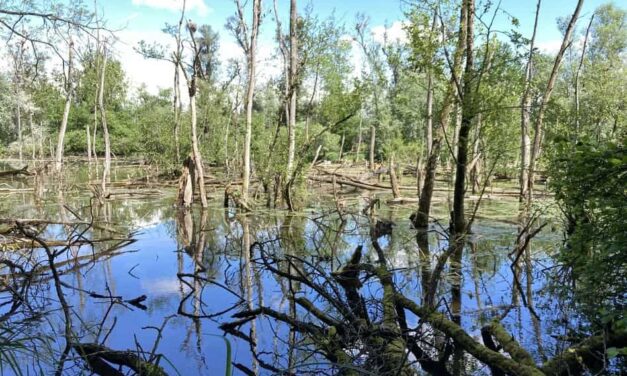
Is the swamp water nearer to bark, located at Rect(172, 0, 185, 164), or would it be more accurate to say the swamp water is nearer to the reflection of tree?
the reflection of tree

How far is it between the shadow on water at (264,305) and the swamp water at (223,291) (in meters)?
0.03

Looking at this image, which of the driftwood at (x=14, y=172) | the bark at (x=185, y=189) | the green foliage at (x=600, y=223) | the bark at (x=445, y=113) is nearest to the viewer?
the green foliage at (x=600, y=223)

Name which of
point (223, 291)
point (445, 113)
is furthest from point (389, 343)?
point (445, 113)

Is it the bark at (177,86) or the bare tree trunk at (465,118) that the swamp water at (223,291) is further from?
the bark at (177,86)

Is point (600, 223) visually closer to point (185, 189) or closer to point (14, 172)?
point (14, 172)

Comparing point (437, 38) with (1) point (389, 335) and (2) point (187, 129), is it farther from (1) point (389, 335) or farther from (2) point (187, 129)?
(2) point (187, 129)

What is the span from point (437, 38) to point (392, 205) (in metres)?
Result: 8.24

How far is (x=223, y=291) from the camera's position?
707 centimetres

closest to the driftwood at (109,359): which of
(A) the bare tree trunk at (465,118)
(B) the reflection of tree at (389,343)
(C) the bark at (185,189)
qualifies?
(B) the reflection of tree at (389,343)

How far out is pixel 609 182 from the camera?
180 inches

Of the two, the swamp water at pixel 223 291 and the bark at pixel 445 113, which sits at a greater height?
the bark at pixel 445 113

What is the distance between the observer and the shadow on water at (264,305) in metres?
4.07

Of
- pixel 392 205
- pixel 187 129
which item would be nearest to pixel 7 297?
pixel 392 205

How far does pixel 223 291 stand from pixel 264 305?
94 centimetres
